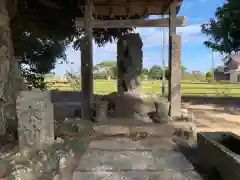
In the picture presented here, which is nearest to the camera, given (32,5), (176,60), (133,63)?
(176,60)

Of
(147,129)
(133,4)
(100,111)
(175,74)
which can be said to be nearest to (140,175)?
(147,129)

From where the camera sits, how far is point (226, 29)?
995cm

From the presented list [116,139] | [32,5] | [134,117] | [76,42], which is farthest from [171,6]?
[76,42]

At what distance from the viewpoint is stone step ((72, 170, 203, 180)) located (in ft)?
10.1

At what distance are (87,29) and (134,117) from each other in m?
2.32

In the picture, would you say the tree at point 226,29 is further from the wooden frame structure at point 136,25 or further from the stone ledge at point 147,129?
the stone ledge at point 147,129

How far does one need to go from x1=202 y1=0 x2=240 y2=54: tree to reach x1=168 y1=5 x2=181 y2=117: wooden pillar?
15.4ft

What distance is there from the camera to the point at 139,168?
11.1 ft

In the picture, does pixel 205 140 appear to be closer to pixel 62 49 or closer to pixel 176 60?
pixel 176 60

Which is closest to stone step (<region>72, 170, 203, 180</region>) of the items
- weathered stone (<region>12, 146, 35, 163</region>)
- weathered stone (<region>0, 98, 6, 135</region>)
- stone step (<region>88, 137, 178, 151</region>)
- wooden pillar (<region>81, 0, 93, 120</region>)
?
weathered stone (<region>12, 146, 35, 163</region>)

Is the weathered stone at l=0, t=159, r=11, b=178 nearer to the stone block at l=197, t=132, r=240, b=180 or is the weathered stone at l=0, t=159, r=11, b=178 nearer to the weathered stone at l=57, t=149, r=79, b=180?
the weathered stone at l=57, t=149, r=79, b=180

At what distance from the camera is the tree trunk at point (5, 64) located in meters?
5.03

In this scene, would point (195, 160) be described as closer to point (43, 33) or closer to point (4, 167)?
point (4, 167)

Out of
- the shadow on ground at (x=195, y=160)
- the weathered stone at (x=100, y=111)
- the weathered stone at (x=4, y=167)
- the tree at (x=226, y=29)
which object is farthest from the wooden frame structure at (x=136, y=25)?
the tree at (x=226, y=29)
